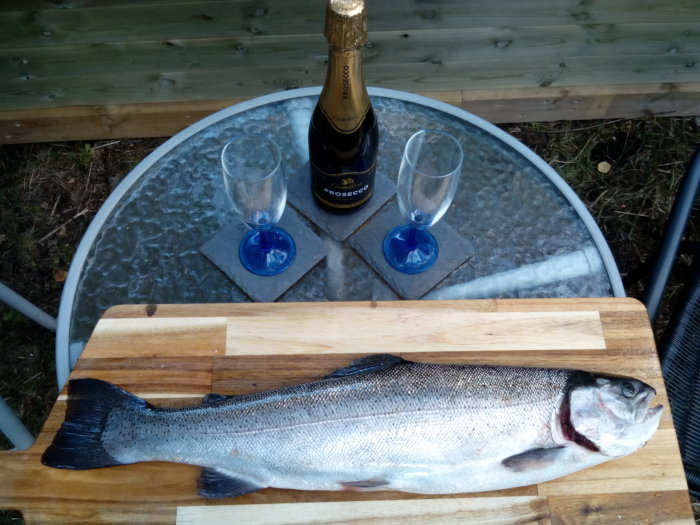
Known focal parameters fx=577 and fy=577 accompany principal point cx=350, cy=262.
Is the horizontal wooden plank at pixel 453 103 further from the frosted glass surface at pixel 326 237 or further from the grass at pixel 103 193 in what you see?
the frosted glass surface at pixel 326 237

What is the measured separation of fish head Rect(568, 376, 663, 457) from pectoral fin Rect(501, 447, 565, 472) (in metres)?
0.08

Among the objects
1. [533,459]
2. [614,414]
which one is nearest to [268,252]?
[533,459]

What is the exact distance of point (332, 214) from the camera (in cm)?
184

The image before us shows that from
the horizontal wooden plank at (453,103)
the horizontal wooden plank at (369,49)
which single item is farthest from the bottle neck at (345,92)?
the horizontal wooden plank at (453,103)

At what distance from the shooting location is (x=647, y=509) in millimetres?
1392

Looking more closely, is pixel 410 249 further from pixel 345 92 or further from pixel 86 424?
pixel 86 424

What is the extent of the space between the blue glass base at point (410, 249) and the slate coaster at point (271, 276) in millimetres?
205

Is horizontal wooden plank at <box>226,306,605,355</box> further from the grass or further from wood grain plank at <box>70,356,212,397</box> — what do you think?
the grass

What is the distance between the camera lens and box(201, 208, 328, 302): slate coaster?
1724 millimetres

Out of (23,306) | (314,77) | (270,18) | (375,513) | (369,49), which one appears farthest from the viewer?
(314,77)

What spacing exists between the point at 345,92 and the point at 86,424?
3.49 ft

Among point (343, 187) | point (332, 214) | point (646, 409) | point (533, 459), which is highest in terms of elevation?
point (343, 187)

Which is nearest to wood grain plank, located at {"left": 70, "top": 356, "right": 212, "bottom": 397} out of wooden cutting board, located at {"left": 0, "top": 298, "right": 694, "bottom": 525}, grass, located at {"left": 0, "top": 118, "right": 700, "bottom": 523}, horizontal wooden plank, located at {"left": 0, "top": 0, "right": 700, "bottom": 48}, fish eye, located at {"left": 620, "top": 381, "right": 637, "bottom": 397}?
wooden cutting board, located at {"left": 0, "top": 298, "right": 694, "bottom": 525}

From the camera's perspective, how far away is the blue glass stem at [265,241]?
1.71 metres
